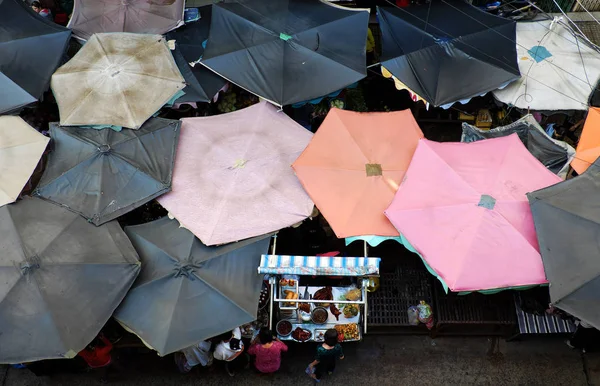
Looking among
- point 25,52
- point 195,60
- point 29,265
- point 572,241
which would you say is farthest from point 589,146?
point 25,52

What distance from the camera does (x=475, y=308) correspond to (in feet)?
25.1

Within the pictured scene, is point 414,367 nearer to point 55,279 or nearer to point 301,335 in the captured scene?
point 301,335

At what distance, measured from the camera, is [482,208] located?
268 inches

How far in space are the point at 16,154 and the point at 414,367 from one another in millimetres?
6489

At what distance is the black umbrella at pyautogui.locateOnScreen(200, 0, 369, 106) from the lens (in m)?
8.27

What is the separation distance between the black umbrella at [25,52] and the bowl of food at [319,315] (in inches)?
204

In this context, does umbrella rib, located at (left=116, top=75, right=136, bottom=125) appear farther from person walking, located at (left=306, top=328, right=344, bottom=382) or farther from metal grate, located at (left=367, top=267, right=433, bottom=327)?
metal grate, located at (left=367, top=267, right=433, bottom=327)

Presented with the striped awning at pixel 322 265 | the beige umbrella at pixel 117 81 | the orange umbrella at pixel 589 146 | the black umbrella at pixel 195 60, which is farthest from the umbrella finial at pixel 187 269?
the orange umbrella at pixel 589 146

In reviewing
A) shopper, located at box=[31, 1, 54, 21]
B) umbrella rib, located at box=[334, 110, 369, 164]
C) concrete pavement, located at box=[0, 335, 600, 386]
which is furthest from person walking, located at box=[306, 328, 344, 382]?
shopper, located at box=[31, 1, 54, 21]

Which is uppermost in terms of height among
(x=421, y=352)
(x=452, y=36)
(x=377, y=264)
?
(x=452, y=36)

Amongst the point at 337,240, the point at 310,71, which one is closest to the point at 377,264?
the point at 337,240

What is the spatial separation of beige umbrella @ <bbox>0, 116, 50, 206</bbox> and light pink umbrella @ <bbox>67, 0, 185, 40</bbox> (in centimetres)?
218

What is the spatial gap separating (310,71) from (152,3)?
3202mm

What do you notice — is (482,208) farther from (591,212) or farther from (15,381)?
(15,381)
